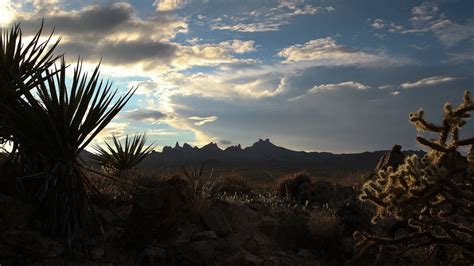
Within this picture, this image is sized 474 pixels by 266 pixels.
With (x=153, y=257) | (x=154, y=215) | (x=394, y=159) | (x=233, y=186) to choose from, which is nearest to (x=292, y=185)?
(x=233, y=186)

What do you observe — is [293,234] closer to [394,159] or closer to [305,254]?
[305,254]

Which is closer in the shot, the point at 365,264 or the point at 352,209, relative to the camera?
the point at 365,264

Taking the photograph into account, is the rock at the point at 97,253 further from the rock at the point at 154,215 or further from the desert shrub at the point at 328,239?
the desert shrub at the point at 328,239

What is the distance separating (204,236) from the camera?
26.6 ft

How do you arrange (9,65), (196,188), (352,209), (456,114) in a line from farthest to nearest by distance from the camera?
(196,188)
(352,209)
(9,65)
(456,114)

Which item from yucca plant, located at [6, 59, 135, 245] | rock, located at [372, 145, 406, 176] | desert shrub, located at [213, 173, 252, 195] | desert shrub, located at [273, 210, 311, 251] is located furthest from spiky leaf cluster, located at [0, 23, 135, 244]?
rock, located at [372, 145, 406, 176]

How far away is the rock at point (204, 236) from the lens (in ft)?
26.4

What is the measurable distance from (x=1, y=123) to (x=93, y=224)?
230 centimetres

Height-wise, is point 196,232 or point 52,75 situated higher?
point 52,75

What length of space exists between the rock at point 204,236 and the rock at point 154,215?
1.76 ft

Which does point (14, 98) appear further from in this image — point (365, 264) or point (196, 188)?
point (365, 264)

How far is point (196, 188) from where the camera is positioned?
1037cm

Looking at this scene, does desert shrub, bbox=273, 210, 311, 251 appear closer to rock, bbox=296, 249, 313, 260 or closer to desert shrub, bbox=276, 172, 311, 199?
rock, bbox=296, 249, 313, 260

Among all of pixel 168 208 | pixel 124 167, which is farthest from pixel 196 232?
pixel 124 167
